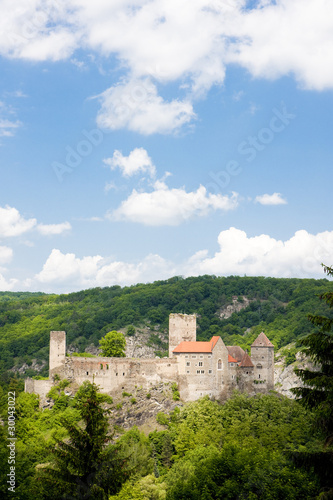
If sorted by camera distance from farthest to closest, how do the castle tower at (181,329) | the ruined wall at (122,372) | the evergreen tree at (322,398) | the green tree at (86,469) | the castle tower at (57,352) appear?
the castle tower at (181,329) < the castle tower at (57,352) < the ruined wall at (122,372) < the green tree at (86,469) < the evergreen tree at (322,398)

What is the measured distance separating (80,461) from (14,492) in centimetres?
1257

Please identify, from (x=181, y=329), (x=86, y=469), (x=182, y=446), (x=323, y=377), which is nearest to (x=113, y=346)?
(x=181, y=329)

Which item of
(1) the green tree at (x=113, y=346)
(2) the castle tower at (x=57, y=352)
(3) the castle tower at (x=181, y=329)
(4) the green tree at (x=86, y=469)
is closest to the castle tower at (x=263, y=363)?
(3) the castle tower at (x=181, y=329)

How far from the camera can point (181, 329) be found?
294ft

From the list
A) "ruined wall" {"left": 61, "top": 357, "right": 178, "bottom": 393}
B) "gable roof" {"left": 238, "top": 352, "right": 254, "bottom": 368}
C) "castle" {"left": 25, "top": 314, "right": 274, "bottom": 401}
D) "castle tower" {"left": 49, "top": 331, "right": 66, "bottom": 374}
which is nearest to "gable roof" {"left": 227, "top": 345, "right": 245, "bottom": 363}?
"castle" {"left": 25, "top": 314, "right": 274, "bottom": 401}

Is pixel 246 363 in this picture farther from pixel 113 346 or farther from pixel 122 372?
pixel 113 346

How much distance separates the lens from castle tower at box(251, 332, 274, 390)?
8412 centimetres

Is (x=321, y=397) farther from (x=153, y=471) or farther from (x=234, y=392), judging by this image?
(x=234, y=392)

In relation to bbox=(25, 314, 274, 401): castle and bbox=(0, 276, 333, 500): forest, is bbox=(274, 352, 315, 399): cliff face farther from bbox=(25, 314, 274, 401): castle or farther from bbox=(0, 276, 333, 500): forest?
bbox=(0, 276, 333, 500): forest

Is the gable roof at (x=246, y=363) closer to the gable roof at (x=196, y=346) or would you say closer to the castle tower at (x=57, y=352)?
the gable roof at (x=196, y=346)

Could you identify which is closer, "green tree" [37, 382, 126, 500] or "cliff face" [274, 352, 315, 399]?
"green tree" [37, 382, 126, 500]

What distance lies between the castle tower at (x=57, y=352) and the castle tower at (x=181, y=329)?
15267 mm

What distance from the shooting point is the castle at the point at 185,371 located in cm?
8219

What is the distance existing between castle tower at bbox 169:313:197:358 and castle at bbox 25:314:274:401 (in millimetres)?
3925
